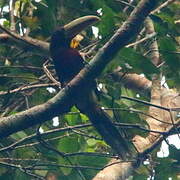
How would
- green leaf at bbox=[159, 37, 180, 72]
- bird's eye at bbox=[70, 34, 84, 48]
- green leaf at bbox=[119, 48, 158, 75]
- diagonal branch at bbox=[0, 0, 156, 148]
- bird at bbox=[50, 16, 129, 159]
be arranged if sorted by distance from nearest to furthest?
diagonal branch at bbox=[0, 0, 156, 148] → green leaf at bbox=[119, 48, 158, 75] → green leaf at bbox=[159, 37, 180, 72] → bird at bbox=[50, 16, 129, 159] → bird's eye at bbox=[70, 34, 84, 48]

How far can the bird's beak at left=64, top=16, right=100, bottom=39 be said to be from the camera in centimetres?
416

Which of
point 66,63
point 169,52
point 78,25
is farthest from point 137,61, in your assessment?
point 66,63

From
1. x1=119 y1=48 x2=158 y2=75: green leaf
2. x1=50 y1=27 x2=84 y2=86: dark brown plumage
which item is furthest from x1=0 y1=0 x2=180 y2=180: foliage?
x1=50 y1=27 x2=84 y2=86: dark brown plumage

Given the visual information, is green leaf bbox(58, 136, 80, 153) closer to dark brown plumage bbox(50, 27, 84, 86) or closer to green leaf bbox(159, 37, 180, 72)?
dark brown plumage bbox(50, 27, 84, 86)

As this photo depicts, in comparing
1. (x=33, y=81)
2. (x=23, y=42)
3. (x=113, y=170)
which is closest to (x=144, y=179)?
(x=113, y=170)

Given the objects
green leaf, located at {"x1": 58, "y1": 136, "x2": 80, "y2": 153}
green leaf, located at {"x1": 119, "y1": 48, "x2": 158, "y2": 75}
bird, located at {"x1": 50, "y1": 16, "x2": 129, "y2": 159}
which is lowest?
green leaf, located at {"x1": 58, "y1": 136, "x2": 80, "y2": 153}

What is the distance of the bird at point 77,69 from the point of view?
13.3ft

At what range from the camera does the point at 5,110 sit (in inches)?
183

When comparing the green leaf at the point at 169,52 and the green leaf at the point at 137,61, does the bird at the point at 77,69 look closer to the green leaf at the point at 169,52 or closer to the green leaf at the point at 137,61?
the green leaf at the point at 137,61

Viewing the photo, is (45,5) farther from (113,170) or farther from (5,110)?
(113,170)

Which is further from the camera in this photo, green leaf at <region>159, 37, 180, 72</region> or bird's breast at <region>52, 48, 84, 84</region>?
bird's breast at <region>52, 48, 84, 84</region>

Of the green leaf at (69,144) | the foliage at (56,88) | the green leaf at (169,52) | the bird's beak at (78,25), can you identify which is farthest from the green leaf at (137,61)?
the green leaf at (69,144)

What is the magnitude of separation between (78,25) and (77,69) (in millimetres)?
409

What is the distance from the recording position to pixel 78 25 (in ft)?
14.1
